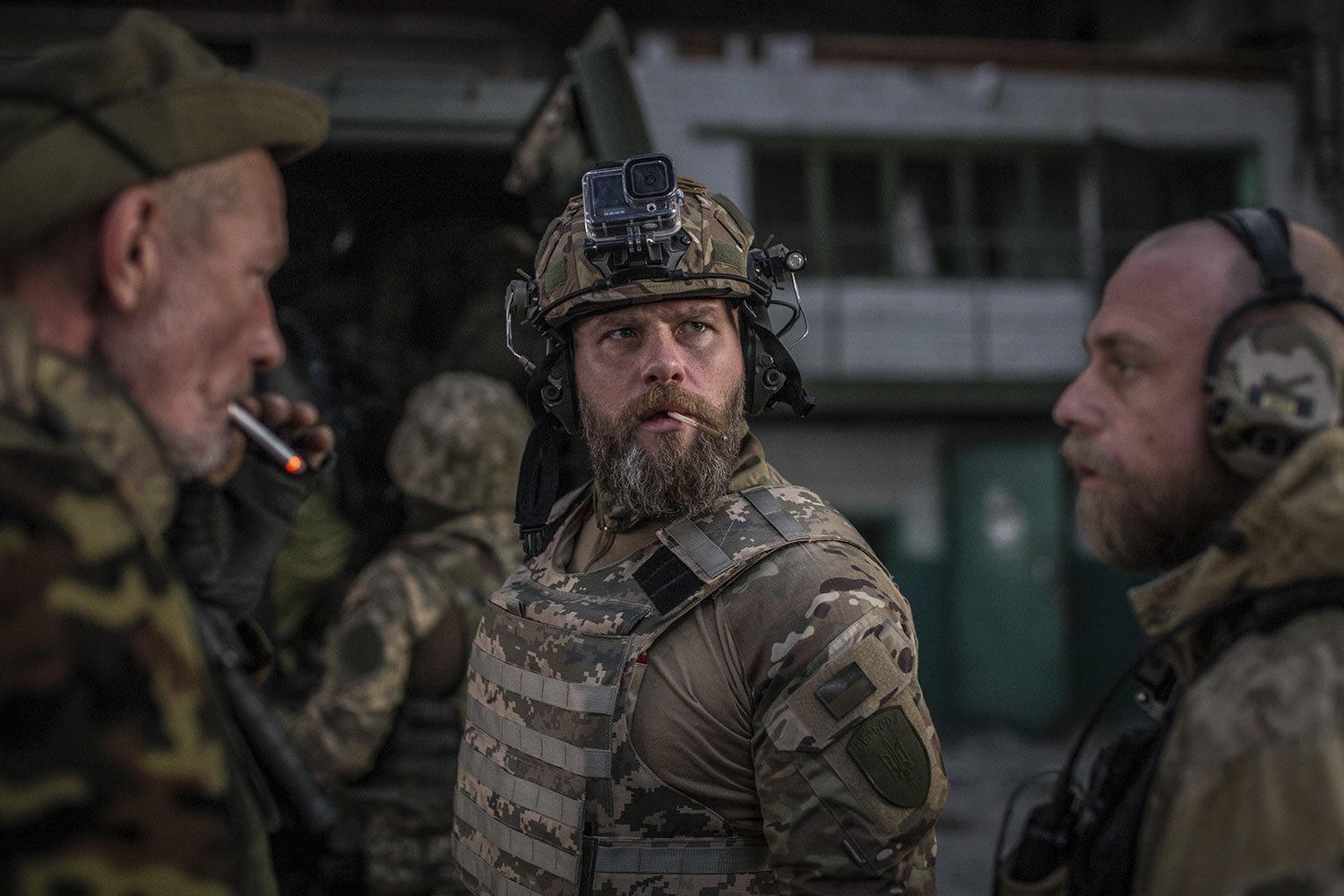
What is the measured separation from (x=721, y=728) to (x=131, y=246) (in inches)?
48.6

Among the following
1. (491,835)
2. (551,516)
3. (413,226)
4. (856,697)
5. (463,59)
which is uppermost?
(463,59)

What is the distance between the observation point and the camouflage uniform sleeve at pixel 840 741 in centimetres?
180

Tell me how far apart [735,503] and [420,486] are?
219cm

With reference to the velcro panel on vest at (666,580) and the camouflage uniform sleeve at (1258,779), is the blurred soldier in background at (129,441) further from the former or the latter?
the camouflage uniform sleeve at (1258,779)

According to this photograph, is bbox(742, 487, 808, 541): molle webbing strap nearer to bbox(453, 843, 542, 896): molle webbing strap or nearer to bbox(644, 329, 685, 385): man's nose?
bbox(644, 329, 685, 385): man's nose

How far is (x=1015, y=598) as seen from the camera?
11.7 m

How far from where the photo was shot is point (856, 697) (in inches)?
73.4

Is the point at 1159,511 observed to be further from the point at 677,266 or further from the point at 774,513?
the point at 677,266

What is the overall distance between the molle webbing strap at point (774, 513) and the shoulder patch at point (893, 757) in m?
0.40

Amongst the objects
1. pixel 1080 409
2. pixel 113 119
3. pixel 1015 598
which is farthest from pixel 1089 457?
pixel 1015 598

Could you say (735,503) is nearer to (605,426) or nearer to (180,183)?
(605,426)

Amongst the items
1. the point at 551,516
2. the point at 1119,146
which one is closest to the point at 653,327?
the point at 551,516

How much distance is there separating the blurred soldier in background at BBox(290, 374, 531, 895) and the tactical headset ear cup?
2.76 meters

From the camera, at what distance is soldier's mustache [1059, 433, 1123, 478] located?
1.55 meters
